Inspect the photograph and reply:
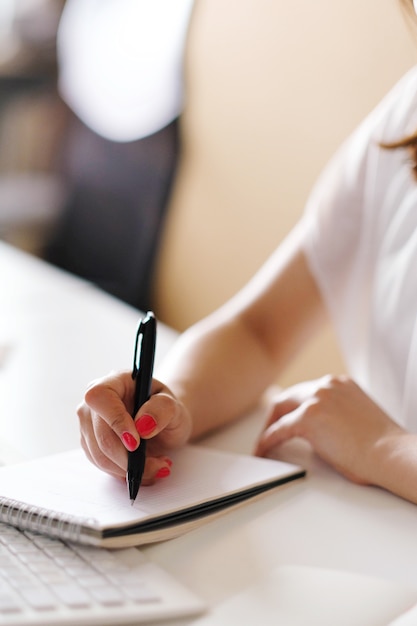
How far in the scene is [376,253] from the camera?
3.55 feet

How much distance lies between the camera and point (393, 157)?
1033 mm

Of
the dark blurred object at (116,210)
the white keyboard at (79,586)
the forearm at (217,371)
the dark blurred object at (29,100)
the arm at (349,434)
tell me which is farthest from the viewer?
the dark blurred object at (29,100)

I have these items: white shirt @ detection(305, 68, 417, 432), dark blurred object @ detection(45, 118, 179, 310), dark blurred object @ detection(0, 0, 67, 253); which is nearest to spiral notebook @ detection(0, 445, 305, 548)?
white shirt @ detection(305, 68, 417, 432)

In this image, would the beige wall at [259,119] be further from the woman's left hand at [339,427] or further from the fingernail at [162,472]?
the fingernail at [162,472]

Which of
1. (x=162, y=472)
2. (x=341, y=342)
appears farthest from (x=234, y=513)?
(x=341, y=342)

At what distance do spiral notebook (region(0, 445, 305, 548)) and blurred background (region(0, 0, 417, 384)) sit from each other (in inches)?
41.2

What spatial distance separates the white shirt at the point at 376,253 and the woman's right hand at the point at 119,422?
0.35m

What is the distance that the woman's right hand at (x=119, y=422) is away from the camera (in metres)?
0.69

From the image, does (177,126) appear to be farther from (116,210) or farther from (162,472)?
(162,472)

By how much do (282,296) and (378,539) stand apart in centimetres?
48

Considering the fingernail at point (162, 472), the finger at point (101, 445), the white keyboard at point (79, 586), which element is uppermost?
the finger at point (101, 445)

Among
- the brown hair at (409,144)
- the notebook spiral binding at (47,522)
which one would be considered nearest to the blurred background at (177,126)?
the brown hair at (409,144)

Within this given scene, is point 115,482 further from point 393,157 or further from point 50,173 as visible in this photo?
point 50,173

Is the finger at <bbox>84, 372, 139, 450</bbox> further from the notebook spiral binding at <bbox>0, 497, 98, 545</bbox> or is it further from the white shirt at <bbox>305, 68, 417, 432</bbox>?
the white shirt at <bbox>305, 68, 417, 432</bbox>
